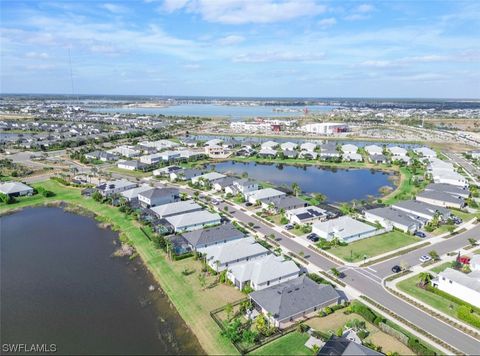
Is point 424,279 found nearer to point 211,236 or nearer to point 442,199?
point 211,236

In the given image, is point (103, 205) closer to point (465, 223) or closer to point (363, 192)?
point (363, 192)

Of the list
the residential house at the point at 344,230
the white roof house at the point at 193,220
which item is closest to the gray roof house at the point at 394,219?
the residential house at the point at 344,230

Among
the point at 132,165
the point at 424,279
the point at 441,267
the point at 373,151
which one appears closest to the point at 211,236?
the point at 424,279

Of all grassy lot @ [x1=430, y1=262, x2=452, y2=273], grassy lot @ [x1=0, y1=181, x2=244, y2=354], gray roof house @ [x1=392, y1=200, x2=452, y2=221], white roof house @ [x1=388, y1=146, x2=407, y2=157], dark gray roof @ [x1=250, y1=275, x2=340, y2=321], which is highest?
white roof house @ [x1=388, y1=146, x2=407, y2=157]

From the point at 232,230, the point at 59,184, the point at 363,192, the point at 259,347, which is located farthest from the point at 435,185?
the point at 59,184

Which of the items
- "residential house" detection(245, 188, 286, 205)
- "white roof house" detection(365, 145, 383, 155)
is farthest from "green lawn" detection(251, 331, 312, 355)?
"white roof house" detection(365, 145, 383, 155)

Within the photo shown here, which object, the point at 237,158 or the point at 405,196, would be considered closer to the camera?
the point at 405,196

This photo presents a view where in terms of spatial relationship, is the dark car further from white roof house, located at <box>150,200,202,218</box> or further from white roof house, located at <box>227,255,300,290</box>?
white roof house, located at <box>150,200,202,218</box>
